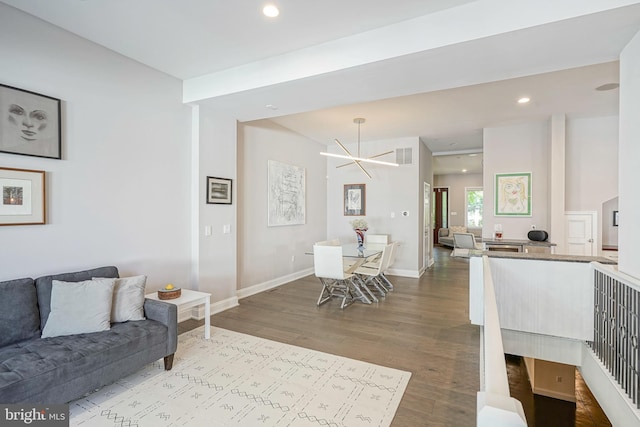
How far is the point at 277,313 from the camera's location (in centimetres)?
411

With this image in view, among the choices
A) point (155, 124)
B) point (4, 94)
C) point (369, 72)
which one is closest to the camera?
point (4, 94)

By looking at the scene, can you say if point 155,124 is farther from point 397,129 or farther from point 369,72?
point 397,129

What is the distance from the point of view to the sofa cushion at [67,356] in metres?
1.78

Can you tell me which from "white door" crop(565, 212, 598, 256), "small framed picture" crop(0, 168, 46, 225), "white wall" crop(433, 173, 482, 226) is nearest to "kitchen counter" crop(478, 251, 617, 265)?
"white door" crop(565, 212, 598, 256)

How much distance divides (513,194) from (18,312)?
21.7ft

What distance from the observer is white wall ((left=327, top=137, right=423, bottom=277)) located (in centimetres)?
638

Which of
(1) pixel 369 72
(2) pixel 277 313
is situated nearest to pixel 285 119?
(1) pixel 369 72

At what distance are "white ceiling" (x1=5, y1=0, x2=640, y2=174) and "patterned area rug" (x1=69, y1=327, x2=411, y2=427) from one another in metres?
2.65

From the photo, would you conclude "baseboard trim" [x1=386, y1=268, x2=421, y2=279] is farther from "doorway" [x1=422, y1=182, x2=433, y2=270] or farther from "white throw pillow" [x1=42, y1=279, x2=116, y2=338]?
"white throw pillow" [x1=42, y1=279, x2=116, y2=338]

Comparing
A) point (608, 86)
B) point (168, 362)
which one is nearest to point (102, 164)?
point (168, 362)

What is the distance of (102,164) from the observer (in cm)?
304

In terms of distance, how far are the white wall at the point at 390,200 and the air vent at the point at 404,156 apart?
0.06m

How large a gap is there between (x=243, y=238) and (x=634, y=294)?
14.3ft

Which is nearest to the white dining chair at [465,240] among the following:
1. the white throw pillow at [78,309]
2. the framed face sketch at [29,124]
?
the white throw pillow at [78,309]
